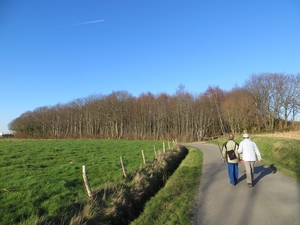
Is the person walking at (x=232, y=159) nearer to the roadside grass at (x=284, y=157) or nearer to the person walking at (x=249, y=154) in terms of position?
the person walking at (x=249, y=154)

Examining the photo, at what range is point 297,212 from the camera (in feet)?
18.6

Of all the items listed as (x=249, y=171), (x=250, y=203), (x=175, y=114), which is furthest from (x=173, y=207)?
(x=175, y=114)

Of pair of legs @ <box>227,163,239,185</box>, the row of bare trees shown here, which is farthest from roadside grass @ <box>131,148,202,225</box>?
the row of bare trees

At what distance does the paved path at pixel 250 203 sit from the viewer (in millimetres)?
5426

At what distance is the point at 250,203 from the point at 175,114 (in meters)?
57.8

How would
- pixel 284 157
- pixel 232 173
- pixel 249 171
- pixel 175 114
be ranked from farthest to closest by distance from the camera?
pixel 175 114 < pixel 284 157 < pixel 232 173 < pixel 249 171

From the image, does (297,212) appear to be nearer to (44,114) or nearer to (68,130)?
(68,130)

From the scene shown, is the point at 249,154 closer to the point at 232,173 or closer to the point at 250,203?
the point at 232,173

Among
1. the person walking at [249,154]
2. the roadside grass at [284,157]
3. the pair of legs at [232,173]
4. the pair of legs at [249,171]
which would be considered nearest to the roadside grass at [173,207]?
the pair of legs at [232,173]

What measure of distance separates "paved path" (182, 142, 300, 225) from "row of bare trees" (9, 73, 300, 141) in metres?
42.5

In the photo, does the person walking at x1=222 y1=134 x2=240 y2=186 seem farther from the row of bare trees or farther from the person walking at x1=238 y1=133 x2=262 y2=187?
the row of bare trees

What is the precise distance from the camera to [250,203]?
260 inches

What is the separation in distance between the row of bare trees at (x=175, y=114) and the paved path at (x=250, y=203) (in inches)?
1674

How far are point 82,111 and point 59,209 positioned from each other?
246ft
